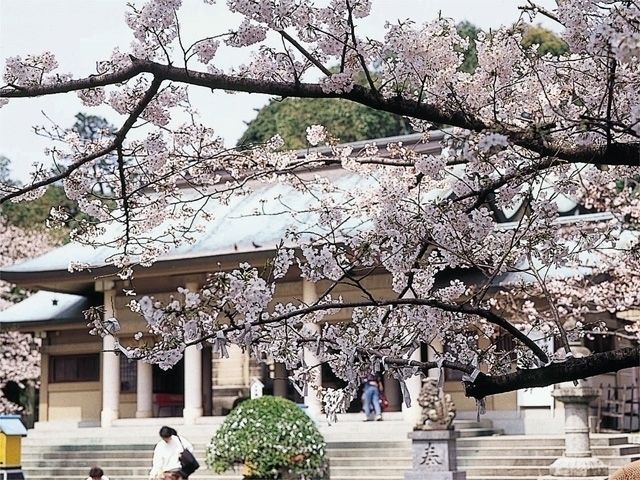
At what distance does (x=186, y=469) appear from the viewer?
429 inches

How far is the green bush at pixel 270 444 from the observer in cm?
1477

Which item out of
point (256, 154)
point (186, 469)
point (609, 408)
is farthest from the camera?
point (609, 408)

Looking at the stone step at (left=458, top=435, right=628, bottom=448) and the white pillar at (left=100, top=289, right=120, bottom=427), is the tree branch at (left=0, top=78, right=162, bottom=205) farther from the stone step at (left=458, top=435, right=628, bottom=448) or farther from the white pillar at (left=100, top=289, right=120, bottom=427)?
the white pillar at (left=100, top=289, right=120, bottom=427)

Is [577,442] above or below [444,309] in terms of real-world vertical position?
below

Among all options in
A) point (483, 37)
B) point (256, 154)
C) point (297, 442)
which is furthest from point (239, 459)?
point (483, 37)

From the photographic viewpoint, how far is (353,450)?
17.7m

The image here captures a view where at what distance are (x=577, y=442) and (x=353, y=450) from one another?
4370 mm

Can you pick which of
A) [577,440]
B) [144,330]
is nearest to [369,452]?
[577,440]

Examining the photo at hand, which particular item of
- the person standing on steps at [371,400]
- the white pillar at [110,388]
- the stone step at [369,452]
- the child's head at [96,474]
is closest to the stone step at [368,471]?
the stone step at [369,452]

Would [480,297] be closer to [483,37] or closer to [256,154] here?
[483,37]

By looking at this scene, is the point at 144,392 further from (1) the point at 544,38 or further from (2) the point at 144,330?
(1) the point at 544,38

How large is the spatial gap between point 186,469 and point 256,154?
5767 mm

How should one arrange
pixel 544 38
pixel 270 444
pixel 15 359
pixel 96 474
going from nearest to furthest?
pixel 96 474
pixel 270 444
pixel 15 359
pixel 544 38

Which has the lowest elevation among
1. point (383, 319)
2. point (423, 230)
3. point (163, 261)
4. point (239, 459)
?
point (239, 459)
